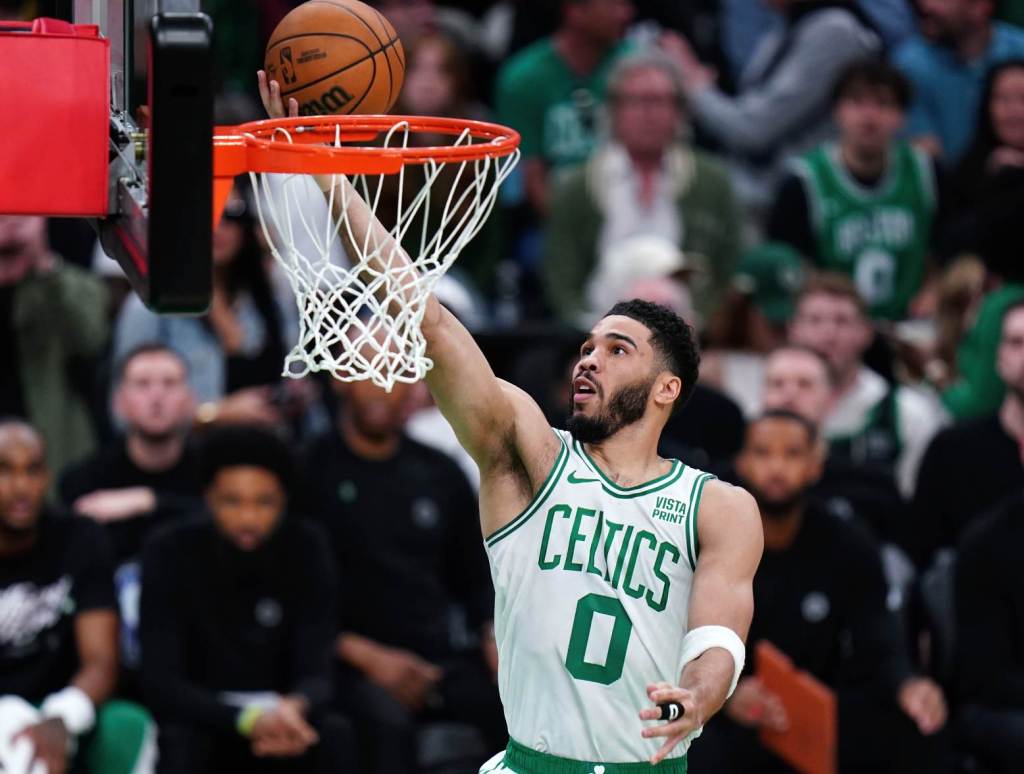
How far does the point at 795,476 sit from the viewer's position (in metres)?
8.26

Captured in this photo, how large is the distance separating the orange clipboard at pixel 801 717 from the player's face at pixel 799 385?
1.41m

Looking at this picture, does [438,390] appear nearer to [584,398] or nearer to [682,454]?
[584,398]

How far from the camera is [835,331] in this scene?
A: 372 inches

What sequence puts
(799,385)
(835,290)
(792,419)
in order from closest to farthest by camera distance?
(792,419) → (799,385) → (835,290)

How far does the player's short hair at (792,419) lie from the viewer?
8.40 metres

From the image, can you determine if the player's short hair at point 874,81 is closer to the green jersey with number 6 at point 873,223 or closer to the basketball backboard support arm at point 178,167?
the green jersey with number 6 at point 873,223

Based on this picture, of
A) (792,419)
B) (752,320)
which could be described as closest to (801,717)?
(792,419)

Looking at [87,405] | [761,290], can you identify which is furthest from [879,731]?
[87,405]

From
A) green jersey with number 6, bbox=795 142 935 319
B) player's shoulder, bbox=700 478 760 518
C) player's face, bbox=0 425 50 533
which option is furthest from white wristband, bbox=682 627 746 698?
green jersey with number 6, bbox=795 142 935 319

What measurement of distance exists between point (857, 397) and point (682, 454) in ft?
4.79

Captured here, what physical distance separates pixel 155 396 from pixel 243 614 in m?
1.14

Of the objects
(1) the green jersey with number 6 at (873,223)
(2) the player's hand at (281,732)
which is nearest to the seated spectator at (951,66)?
(1) the green jersey with number 6 at (873,223)

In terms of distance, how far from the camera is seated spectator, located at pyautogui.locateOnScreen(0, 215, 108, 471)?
29.5ft

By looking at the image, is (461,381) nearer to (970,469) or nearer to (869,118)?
(970,469)
